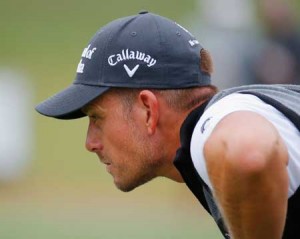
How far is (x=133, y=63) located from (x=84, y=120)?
35.5 ft

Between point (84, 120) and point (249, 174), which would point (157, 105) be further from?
point (84, 120)

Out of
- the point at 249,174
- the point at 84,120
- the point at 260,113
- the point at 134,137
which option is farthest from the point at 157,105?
the point at 84,120

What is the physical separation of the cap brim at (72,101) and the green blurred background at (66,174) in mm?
4948

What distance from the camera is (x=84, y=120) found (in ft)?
47.9

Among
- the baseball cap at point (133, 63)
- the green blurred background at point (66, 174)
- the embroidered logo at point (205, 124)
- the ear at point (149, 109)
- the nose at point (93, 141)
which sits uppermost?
the baseball cap at point (133, 63)

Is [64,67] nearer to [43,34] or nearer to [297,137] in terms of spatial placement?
[43,34]

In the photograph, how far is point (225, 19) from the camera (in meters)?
12.6

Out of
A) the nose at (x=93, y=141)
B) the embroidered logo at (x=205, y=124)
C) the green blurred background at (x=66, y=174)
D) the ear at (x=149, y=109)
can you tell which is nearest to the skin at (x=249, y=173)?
the embroidered logo at (x=205, y=124)

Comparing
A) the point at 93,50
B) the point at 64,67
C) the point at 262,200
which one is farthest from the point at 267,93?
the point at 64,67

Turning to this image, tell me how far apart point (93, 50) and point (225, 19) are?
28.7 ft

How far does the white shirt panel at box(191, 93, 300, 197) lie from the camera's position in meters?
3.20

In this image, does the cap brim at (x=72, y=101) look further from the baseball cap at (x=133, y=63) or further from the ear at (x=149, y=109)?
the ear at (x=149, y=109)

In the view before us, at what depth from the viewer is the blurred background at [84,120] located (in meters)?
9.79

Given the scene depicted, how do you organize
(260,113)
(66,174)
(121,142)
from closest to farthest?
(260,113)
(121,142)
(66,174)
